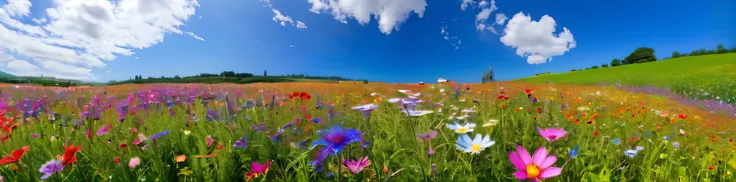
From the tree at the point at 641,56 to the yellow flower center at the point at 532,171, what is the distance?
8020cm

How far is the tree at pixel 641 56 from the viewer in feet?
216

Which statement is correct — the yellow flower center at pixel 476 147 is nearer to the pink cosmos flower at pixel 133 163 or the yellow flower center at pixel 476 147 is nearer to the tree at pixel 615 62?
the pink cosmos flower at pixel 133 163

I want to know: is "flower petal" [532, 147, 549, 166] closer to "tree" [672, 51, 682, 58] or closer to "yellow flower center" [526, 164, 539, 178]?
"yellow flower center" [526, 164, 539, 178]

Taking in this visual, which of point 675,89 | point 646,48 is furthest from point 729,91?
point 646,48

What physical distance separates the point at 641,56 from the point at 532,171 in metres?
82.8

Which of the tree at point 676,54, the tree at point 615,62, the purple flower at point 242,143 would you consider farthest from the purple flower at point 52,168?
the tree at point 615,62

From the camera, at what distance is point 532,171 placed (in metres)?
0.95

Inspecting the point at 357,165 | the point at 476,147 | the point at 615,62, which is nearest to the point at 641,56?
the point at 615,62

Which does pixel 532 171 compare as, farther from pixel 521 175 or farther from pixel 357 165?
pixel 357 165

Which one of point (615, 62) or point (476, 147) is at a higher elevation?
point (615, 62)

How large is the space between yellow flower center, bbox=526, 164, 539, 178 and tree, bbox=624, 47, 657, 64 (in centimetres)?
8020

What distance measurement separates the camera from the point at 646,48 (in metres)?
70.2

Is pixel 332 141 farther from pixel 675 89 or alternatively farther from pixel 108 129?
pixel 675 89

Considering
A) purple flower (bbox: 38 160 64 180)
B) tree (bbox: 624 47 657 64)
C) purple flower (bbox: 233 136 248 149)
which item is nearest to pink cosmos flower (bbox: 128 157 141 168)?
purple flower (bbox: 38 160 64 180)
